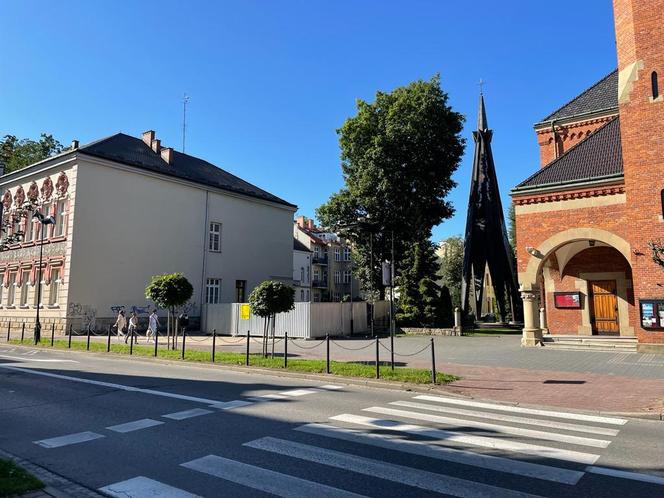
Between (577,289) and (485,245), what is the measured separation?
1040 centimetres

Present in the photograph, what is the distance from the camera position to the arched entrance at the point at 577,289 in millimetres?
20938

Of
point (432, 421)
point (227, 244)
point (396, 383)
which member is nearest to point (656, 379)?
point (396, 383)

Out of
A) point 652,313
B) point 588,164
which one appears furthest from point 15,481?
point 588,164

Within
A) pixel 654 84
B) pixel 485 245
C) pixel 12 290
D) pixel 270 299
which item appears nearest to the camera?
pixel 270 299

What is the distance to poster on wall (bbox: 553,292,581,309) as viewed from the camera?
894 inches

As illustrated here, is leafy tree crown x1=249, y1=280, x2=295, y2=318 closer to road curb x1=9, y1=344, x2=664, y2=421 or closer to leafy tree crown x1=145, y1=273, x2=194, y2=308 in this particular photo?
road curb x1=9, y1=344, x2=664, y2=421

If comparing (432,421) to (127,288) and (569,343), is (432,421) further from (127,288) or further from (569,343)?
(127,288)

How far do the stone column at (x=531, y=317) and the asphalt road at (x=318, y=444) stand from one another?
12.0 meters

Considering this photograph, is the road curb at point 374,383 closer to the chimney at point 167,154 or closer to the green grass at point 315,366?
the green grass at point 315,366

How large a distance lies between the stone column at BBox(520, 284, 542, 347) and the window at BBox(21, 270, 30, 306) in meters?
30.4

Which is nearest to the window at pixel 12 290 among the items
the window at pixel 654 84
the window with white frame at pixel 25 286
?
the window with white frame at pixel 25 286

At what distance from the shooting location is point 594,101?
92.9ft

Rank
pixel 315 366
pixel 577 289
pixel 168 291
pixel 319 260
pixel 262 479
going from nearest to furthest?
pixel 262 479 < pixel 315 366 < pixel 168 291 < pixel 577 289 < pixel 319 260

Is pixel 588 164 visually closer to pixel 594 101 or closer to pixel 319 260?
pixel 594 101
